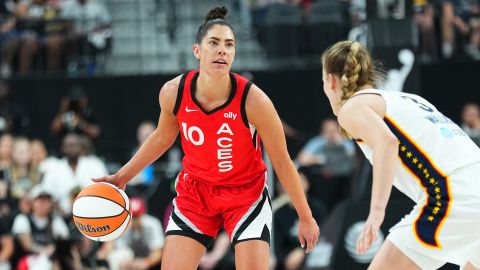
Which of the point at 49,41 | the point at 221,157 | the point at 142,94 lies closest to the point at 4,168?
the point at 142,94

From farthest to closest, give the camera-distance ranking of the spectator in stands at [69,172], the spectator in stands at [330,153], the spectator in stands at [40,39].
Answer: the spectator in stands at [40,39] → the spectator in stands at [330,153] → the spectator in stands at [69,172]

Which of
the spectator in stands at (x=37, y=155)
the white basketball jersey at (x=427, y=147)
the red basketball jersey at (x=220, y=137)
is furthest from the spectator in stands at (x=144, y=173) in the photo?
the white basketball jersey at (x=427, y=147)

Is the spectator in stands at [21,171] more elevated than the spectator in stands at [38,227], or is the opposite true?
the spectator in stands at [21,171]

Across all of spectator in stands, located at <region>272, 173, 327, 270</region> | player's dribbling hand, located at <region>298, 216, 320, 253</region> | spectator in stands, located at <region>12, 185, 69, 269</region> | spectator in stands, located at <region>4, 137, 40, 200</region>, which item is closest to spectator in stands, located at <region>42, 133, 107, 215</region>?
spectator in stands, located at <region>4, 137, 40, 200</region>

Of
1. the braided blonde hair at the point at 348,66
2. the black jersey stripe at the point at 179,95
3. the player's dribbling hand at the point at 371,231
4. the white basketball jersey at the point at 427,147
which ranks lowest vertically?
the player's dribbling hand at the point at 371,231

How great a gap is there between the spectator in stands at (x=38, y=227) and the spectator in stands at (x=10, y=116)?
305 centimetres

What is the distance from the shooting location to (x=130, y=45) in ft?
54.5

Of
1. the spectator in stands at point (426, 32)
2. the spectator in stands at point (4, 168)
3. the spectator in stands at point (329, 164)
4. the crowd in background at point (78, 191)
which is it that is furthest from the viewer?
the spectator in stands at point (426, 32)

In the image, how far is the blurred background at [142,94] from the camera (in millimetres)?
11781

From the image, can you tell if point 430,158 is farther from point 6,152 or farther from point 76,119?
point 76,119

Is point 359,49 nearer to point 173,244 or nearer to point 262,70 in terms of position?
point 173,244

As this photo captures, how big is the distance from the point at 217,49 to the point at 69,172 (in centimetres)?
656

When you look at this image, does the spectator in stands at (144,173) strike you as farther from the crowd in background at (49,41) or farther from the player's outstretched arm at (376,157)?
the player's outstretched arm at (376,157)

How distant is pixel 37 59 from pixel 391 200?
884 cm
